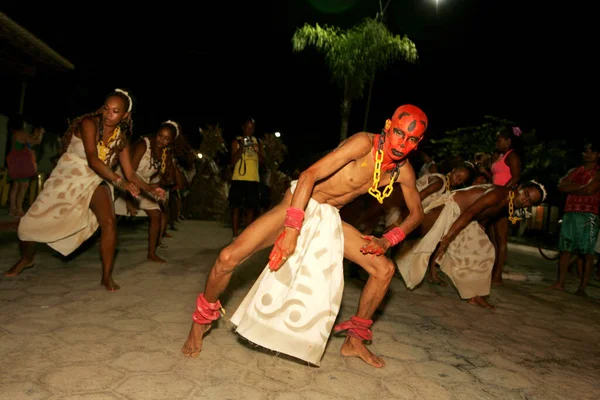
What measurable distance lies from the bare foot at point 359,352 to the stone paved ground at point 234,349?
0.06 m

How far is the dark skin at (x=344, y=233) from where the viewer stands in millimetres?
2953

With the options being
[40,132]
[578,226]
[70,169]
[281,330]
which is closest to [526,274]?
[578,226]

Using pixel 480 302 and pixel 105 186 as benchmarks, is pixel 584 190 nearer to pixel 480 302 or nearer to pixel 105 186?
pixel 480 302

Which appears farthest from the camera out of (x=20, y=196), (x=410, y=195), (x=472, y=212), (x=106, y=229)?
(x=20, y=196)

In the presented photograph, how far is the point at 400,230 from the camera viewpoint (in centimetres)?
338

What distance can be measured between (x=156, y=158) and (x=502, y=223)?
470 cm

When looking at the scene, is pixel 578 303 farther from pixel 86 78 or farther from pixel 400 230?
pixel 86 78

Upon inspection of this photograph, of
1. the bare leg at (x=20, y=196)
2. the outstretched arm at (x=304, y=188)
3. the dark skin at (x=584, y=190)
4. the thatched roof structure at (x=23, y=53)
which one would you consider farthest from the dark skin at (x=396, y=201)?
the thatched roof structure at (x=23, y=53)

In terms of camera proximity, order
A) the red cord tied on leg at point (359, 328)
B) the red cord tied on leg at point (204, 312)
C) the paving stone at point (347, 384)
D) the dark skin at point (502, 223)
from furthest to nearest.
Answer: the dark skin at point (502, 223)
the red cord tied on leg at point (359, 328)
the red cord tied on leg at point (204, 312)
the paving stone at point (347, 384)

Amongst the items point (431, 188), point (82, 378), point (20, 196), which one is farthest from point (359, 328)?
point (20, 196)

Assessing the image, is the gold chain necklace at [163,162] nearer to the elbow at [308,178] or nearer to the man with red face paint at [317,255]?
the man with red face paint at [317,255]

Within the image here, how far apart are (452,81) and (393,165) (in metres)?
20.8

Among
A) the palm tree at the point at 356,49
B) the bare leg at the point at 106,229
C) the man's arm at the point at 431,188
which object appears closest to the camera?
the bare leg at the point at 106,229

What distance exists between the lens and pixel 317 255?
3.26 meters
